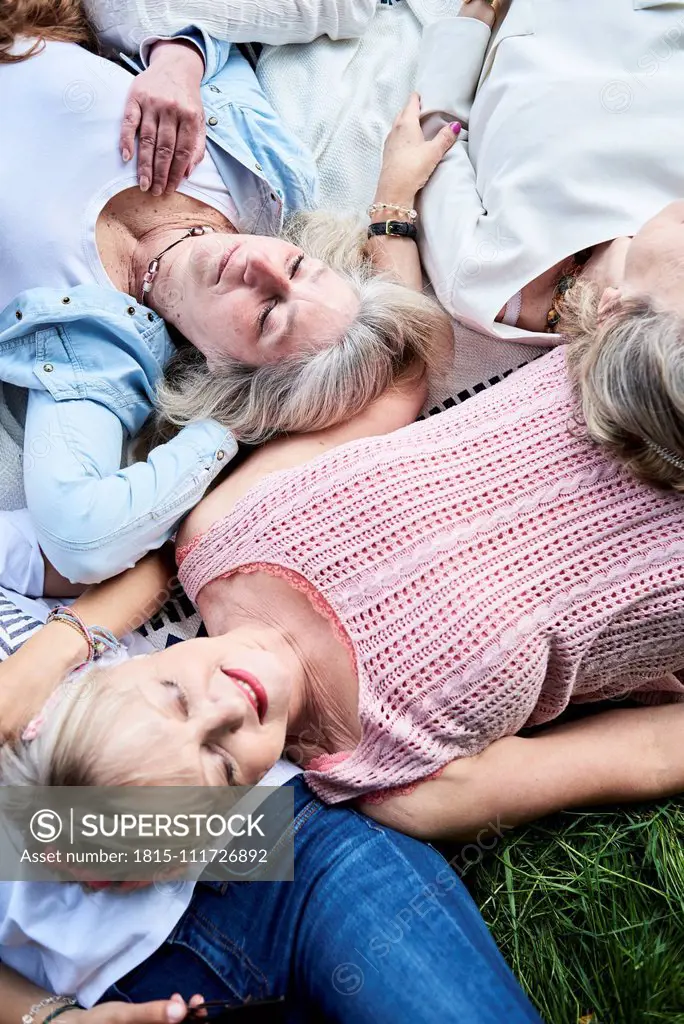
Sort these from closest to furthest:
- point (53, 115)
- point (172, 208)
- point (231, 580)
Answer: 1. point (231, 580)
2. point (53, 115)
3. point (172, 208)

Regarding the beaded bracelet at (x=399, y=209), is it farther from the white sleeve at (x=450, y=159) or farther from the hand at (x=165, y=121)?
the hand at (x=165, y=121)

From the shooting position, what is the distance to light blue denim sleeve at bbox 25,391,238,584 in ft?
5.26

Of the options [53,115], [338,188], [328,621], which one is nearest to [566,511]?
[328,621]

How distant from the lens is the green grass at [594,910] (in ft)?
4.71

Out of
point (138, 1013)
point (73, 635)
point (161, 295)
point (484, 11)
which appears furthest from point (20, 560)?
point (484, 11)

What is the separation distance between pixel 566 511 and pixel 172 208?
1148 mm

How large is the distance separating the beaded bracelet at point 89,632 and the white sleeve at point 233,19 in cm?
135

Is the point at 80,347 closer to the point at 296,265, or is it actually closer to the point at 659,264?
the point at 296,265

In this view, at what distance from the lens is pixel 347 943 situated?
53.6 inches

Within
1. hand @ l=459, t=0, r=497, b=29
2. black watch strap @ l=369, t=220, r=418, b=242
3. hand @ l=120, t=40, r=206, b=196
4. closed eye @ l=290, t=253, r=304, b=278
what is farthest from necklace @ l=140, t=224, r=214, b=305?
hand @ l=459, t=0, r=497, b=29

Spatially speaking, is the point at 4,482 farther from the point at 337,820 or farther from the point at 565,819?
the point at 565,819

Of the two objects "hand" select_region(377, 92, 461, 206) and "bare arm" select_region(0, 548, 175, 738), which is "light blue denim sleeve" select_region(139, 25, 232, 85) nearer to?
"hand" select_region(377, 92, 461, 206)

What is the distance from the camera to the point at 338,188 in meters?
2.16

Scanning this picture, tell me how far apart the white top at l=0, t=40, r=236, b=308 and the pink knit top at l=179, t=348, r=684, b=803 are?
0.73 m
